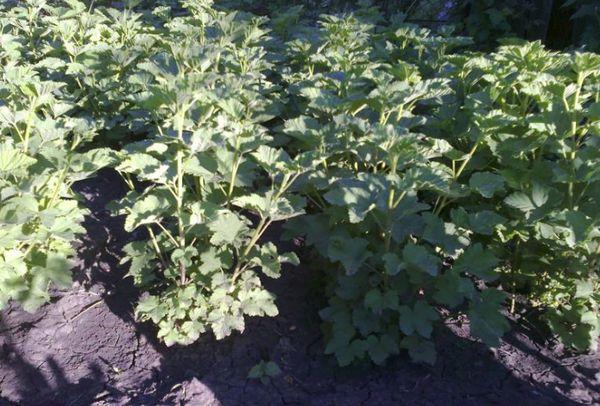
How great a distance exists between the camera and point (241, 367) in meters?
2.55

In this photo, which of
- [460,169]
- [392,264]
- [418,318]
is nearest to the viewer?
[392,264]

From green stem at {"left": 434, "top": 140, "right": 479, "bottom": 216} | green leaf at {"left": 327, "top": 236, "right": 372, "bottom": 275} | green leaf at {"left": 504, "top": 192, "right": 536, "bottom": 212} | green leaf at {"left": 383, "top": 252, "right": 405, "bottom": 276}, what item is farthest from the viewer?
green stem at {"left": 434, "top": 140, "right": 479, "bottom": 216}

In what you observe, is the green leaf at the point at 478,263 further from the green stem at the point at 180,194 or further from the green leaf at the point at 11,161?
the green leaf at the point at 11,161

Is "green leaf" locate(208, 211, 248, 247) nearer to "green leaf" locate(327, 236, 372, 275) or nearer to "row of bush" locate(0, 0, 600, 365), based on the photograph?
"row of bush" locate(0, 0, 600, 365)

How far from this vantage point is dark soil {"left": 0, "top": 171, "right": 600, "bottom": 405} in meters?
2.42

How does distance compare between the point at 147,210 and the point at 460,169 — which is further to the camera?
the point at 460,169

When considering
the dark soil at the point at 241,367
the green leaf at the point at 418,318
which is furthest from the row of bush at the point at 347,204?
the dark soil at the point at 241,367

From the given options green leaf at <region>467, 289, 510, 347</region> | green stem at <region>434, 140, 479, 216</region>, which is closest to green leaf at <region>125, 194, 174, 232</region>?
green stem at <region>434, 140, 479, 216</region>

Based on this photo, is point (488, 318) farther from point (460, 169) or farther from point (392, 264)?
point (460, 169)

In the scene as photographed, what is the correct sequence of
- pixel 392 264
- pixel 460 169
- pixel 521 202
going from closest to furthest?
pixel 392 264, pixel 521 202, pixel 460 169

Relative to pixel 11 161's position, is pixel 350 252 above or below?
below

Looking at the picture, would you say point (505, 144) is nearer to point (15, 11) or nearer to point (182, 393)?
point (182, 393)

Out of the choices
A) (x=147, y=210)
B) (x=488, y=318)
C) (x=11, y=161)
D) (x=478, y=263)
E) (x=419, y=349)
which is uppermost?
(x=11, y=161)

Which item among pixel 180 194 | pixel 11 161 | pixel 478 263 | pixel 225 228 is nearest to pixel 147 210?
pixel 180 194
